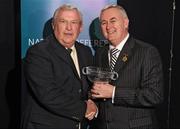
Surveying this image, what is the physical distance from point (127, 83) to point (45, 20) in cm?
117

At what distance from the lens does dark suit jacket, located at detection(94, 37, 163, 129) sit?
2928mm

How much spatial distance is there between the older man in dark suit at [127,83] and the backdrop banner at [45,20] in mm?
698

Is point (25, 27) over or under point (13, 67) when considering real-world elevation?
over

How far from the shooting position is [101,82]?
2.92 meters

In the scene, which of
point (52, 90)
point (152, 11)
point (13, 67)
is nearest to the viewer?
point (52, 90)

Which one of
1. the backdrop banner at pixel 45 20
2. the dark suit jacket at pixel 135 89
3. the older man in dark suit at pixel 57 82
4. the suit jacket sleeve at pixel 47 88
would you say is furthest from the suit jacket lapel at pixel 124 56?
the backdrop banner at pixel 45 20

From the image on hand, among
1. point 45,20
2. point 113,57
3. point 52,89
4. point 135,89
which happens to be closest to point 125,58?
point 113,57

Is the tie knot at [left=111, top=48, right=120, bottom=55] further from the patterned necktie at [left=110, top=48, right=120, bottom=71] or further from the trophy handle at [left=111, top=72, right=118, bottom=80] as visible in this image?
the trophy handle at [left=111, top=72, right=118, bottom=80]

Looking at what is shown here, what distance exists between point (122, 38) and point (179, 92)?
7.24ft

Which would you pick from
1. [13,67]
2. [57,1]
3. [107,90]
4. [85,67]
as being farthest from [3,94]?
[107,90]

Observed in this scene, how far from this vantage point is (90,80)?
3.04 metres

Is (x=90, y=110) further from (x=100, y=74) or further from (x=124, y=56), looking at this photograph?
(x=124, y=56)

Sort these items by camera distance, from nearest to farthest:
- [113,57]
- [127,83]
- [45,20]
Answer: [127,83] < [113,57] < [45,20]

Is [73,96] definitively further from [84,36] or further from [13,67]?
[13,67]
